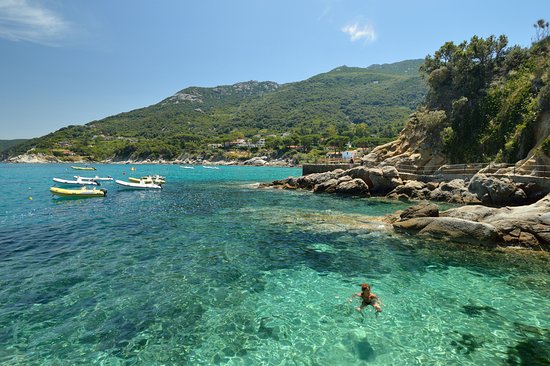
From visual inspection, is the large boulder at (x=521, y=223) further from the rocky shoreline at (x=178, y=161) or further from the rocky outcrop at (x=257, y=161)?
the rocky outcrop at (x=257, y=161)

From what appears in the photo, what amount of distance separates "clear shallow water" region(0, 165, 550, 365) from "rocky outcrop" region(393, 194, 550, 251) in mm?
1394

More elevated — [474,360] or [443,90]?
[443,90]

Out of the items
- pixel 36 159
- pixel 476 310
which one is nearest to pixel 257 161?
pixel 36 159

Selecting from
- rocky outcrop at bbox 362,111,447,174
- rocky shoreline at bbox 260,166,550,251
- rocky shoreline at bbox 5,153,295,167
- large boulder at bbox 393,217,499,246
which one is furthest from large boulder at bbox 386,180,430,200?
rocky shoreline at bbox 5,153,295,167

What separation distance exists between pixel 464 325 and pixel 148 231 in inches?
768

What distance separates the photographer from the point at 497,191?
2738cm

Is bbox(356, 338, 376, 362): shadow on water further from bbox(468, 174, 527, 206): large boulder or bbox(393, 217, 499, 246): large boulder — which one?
bbox(468, 174, 527, 206): large boulder

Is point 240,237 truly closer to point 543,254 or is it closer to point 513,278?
point 513,278

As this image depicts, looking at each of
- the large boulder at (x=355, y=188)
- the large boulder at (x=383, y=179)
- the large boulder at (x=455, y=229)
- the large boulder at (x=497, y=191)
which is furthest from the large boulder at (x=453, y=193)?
the large boulder at (x=455, y=229)

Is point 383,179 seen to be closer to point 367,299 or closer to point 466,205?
point 466,205

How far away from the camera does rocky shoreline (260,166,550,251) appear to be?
57.4 feet

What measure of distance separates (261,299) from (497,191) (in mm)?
26449

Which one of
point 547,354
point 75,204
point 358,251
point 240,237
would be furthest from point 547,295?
point 75,204

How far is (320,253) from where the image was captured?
55.3ft
